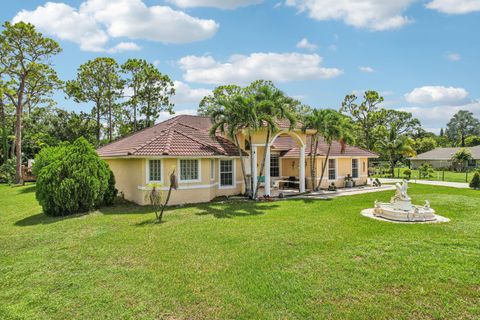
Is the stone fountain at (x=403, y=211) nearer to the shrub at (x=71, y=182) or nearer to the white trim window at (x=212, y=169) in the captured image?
the white trim window at (x=212, y=169)

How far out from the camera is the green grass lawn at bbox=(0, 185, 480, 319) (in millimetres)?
5664

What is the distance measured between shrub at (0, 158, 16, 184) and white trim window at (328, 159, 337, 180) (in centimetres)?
3308

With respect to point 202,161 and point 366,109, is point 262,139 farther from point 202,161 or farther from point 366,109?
point 366,109

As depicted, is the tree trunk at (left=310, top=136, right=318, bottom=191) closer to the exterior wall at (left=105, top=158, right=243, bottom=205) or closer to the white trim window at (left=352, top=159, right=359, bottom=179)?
the white trim window at (left=352, top=159, right=359, bottom=179)

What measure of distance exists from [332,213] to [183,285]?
9317 mm

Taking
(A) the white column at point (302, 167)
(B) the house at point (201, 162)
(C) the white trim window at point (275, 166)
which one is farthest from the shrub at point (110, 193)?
(C) the white trim window at point (275, 166)

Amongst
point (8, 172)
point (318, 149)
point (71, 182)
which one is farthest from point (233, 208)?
point (8, 172)

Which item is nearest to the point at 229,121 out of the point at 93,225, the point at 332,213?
the point at 332,213

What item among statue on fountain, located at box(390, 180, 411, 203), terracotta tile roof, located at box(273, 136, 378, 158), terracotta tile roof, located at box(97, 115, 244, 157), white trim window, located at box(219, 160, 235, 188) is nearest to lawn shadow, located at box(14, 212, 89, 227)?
terracotta tile roof, located at box(97, 115, 244, 157)

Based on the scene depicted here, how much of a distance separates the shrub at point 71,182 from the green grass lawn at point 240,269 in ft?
4.00

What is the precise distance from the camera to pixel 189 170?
17031 millimetres

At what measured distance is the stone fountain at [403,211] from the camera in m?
12.2

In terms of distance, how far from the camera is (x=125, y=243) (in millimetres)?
9648

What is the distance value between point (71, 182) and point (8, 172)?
2720 centimetres
